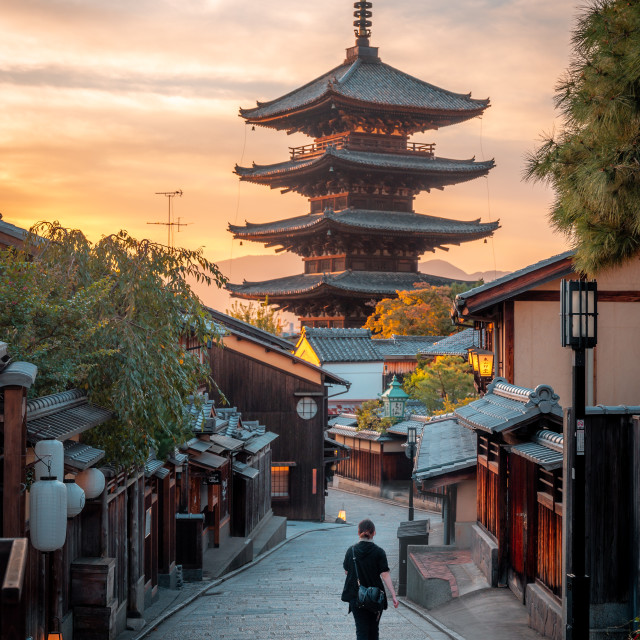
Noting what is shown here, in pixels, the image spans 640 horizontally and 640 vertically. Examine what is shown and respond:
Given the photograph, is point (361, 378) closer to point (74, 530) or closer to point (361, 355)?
point (361, 355)

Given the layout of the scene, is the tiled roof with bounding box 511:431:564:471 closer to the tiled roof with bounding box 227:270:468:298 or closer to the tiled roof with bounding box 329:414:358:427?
the tiled roof with bounding box 329:414:358:427

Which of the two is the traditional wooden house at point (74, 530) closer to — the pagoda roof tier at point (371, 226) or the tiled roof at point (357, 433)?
the tiled roof at point (357, 433)

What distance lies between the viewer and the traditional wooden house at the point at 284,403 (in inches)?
1180

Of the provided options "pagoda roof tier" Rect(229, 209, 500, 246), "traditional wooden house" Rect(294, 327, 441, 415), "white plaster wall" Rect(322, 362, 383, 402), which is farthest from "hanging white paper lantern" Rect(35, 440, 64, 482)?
"pagoda roof tier" Rect(229, 209, 500, 246)

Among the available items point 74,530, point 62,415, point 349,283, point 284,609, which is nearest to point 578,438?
point 62,415

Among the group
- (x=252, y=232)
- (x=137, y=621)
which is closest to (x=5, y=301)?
(x=137, y=621)

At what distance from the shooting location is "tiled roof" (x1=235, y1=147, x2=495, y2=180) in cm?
4628

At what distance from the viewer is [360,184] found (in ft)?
162

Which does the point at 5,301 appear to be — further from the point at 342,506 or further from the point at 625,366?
the point at 342,506

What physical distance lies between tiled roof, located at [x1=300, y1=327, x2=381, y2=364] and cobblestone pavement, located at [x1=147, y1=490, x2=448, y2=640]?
22.6 m

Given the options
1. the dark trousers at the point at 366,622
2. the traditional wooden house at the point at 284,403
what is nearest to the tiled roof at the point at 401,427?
the traditional wooden house at the point at 284,403

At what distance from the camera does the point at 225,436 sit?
790 inches

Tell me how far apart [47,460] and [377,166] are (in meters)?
40.6

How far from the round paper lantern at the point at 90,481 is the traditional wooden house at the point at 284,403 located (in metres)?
19.7
